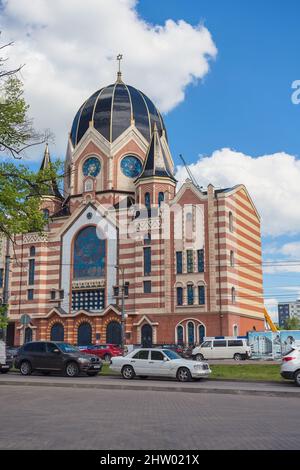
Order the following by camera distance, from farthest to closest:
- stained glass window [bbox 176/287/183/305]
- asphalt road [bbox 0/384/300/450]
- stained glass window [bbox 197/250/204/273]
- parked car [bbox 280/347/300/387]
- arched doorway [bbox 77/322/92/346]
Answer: arched doorway [bbox 77/322/92/346]
stained glass window [bbox 176/287/183/305]
stained glass window [bbox 197/250/204/273]
parked car [bbox 280/347/300/387]
asphalt road [bbox 0/384/300/450]

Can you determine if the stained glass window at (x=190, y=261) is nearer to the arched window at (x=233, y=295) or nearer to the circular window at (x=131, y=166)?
the arched window at (x=233, y=295)

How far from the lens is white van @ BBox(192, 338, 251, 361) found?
41250 millimetres

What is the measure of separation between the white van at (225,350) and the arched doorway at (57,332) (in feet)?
70.9

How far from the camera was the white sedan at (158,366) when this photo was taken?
882 inches

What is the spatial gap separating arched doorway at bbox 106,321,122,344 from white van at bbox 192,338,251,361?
49.4 feet

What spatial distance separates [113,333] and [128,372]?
105ft

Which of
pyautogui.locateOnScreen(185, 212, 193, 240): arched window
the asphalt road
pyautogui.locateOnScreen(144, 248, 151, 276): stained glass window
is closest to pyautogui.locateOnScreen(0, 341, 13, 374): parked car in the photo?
the asphalt road

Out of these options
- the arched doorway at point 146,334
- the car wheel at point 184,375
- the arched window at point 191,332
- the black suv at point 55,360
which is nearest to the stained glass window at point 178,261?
the arched window at point 191,332

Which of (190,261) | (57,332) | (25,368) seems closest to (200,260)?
(190,261)

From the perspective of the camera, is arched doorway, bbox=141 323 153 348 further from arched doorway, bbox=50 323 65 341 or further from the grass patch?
the grass patch

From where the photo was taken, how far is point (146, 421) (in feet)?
36.6

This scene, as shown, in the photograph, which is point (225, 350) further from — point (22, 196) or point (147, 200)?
point (22, 196)

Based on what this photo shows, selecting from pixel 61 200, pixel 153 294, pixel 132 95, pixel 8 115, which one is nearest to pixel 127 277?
pixel 153 294

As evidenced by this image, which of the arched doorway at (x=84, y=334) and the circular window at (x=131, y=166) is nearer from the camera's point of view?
the arched doorway at (x=84, y=334)
